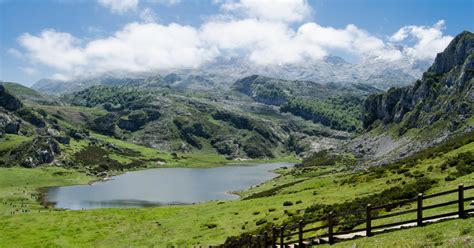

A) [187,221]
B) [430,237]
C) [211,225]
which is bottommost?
[187,221]

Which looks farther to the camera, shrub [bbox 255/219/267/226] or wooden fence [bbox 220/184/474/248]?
shrub [bbox 255/219/267/226]

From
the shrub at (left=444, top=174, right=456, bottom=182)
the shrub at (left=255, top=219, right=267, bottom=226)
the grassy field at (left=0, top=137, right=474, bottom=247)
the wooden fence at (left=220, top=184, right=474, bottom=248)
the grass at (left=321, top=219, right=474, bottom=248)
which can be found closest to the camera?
the grass at (left=321, top=219, right=474, bottom=248)

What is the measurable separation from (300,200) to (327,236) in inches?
1698

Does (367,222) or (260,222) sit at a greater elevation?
(367,222)

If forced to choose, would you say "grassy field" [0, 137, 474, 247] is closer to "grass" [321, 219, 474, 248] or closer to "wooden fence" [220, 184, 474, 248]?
"wooden fence" [220, 184, 474, 248]

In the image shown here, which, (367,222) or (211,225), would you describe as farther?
(211,225)

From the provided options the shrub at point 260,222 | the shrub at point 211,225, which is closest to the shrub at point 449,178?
the shrub at point 260,222

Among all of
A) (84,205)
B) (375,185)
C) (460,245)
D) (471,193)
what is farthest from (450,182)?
(84,205)

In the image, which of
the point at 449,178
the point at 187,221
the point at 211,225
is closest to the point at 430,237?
the point at 449,178

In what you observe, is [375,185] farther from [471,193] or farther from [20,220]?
[20,220]

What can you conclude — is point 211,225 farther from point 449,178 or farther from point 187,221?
point 449,178

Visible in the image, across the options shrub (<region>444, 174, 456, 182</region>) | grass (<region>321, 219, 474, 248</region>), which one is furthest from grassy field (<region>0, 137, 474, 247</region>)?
grass (<region>321, 219, 474, 248</region>)

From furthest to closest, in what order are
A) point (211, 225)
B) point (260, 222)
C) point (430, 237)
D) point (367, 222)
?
point (211, 225), point (260, 222), point (367, 222), point (430, 237)

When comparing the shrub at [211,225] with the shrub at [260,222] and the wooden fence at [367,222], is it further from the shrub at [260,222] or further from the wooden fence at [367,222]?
the wooden fence at [367,222]
